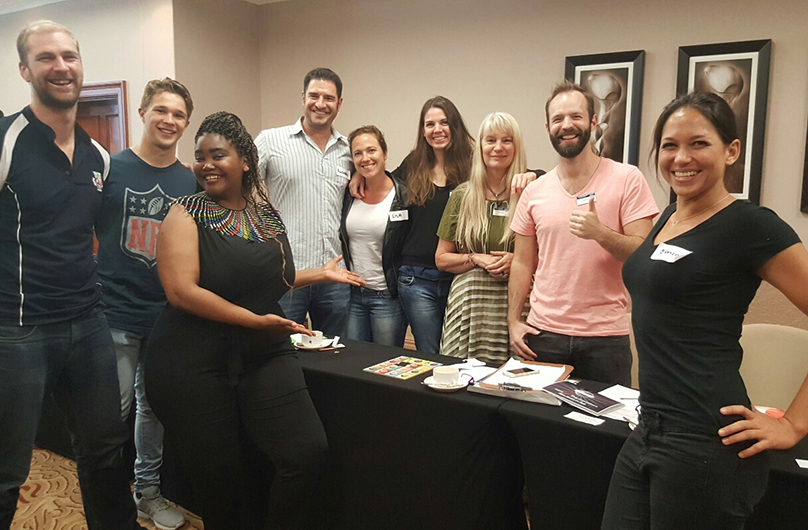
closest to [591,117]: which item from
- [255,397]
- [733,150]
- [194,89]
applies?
[733,150]

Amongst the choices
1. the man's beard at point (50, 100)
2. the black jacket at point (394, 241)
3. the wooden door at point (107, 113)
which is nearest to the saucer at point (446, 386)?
the black jacket at point (394, 241)

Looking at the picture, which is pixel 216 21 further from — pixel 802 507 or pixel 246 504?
pixel 802 507

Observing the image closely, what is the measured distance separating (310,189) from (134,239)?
32.2 inches

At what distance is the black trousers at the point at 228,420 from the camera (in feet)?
5.44

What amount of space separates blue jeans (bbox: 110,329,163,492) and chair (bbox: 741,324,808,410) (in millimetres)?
2229

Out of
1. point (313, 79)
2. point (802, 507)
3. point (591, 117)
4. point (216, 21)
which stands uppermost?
point (216, 21)

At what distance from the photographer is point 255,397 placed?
173 cm

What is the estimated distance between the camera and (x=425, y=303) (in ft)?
8.75

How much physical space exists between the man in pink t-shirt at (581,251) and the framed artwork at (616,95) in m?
Answer: 1.58

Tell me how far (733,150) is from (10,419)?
6.27ft

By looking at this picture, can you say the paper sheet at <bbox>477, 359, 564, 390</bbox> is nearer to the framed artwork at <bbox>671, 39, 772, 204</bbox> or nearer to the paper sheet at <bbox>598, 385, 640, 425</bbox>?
the paper sheet at <bbox>598, 385, 640, 425</bbox>

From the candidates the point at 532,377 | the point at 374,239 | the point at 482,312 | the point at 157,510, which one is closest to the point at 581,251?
the point at 532,377

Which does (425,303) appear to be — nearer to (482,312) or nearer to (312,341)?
(482,312)

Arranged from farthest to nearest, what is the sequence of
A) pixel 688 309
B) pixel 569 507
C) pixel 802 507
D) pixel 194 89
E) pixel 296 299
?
1. pixel 194 89
2. pixel 296 299
3. pixel 569 507
4. pixel 802 507
5. pixel 688 309
